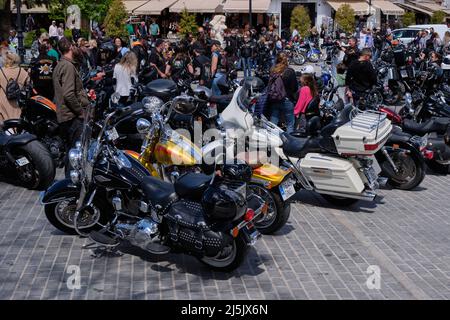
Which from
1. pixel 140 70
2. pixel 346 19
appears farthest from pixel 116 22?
pixel 346 19

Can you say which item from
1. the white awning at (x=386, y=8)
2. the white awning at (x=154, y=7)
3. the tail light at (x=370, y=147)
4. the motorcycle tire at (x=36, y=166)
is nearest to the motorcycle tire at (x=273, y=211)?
the tail light at (x=370, y=147)

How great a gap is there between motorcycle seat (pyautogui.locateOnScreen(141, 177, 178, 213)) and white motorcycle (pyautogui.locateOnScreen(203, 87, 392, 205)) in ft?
4.48

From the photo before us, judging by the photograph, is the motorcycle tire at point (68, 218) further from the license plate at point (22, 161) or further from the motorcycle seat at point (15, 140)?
the motorcycle seat at point (15, 140)

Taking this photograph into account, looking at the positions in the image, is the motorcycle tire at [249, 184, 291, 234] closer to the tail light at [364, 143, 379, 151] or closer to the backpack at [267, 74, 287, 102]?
the tail light at [364, 143, 379, 151]

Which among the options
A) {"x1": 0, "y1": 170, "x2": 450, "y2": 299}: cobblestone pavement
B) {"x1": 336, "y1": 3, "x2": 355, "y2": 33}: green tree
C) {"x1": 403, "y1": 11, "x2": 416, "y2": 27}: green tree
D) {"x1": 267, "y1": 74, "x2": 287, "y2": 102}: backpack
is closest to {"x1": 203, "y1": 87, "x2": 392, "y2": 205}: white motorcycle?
{"x1": 0, "y1": 170, "x2": 450, "y2": 299}: cobblestone pavement

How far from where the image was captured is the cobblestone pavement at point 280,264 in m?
5.43

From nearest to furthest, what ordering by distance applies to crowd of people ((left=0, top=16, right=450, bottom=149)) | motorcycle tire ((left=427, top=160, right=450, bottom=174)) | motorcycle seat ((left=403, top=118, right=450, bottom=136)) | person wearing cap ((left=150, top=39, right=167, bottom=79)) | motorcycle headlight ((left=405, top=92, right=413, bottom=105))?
1. crowd of people ((left=0, top=16, right=450, bottom=149))
2. motorcycle seat ((left=403, top=118, right=450, bottom=136))
3. motorcycle tire ((left=427, top=160, right=450, bottom=174))
4. motorcycle headlight ((left=405, top=92, right=413, bottom=105))
5. person wearing cap ((left=150, top=39, right=167, bottom=79))

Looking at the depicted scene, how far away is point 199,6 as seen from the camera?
36.0 meters

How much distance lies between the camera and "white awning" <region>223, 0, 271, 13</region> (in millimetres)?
35194

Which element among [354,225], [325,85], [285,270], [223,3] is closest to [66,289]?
[285,270]

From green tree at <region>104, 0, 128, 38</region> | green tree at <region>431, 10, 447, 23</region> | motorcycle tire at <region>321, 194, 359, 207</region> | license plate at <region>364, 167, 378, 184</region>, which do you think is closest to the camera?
license plate at <region>364, 167, 378, 184</region>

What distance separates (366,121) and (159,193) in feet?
9.37

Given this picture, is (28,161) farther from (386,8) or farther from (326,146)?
(386,8)

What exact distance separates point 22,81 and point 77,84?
2.15 m
